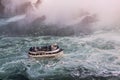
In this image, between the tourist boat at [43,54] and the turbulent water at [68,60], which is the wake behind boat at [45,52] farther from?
the turbulent water at [68,60]

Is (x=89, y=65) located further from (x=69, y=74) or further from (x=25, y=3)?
(x=25, y=3)

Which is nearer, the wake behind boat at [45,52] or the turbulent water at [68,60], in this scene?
the turbulent water at [68,60]

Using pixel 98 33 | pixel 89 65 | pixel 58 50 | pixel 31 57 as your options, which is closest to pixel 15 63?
pixel 31 57

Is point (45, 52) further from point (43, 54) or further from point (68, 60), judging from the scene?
point (68, 60)

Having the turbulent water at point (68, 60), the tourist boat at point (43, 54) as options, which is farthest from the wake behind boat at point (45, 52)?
the turbulent water at point (68, 60)

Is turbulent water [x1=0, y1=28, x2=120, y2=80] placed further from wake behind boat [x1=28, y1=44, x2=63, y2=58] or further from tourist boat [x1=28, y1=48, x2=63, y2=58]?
wake behind boat [x1=28, y1=44, x2=63, y2=58]

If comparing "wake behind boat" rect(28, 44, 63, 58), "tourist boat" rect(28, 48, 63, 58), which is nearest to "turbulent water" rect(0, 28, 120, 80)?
"tourist boat" rect(28, 48, 63, 58)
